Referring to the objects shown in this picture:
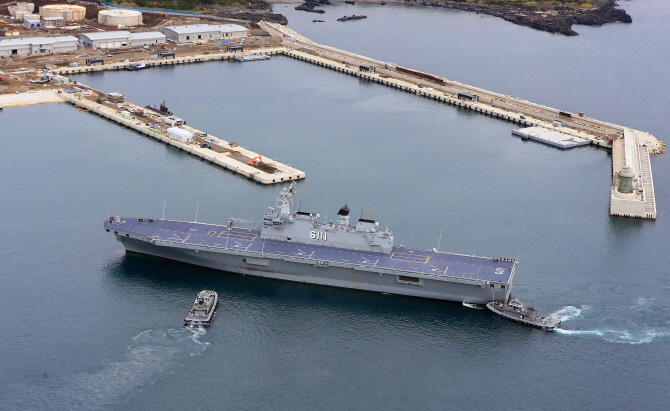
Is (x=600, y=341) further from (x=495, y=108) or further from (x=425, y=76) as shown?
(x=425, y=76)

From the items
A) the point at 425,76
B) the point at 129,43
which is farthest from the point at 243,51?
the point at 425,76

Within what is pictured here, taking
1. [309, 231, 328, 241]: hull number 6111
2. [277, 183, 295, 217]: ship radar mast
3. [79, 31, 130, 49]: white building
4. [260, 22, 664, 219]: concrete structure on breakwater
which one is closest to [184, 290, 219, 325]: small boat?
[277, 183, 295, 217]: ship radar mast

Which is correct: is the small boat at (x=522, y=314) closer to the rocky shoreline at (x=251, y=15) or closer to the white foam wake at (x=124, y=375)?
the white foam wake at (x=124, y=375)

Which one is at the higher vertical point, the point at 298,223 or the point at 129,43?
the point at 129,43

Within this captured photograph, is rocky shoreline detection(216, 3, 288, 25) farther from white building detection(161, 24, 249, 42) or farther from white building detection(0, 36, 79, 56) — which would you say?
white building detection(0, 36, 79, 56)

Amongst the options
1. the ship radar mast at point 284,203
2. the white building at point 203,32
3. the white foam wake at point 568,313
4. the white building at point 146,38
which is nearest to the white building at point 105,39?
the white building at point 146,38

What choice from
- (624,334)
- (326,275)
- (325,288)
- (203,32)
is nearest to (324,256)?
(326,275)
